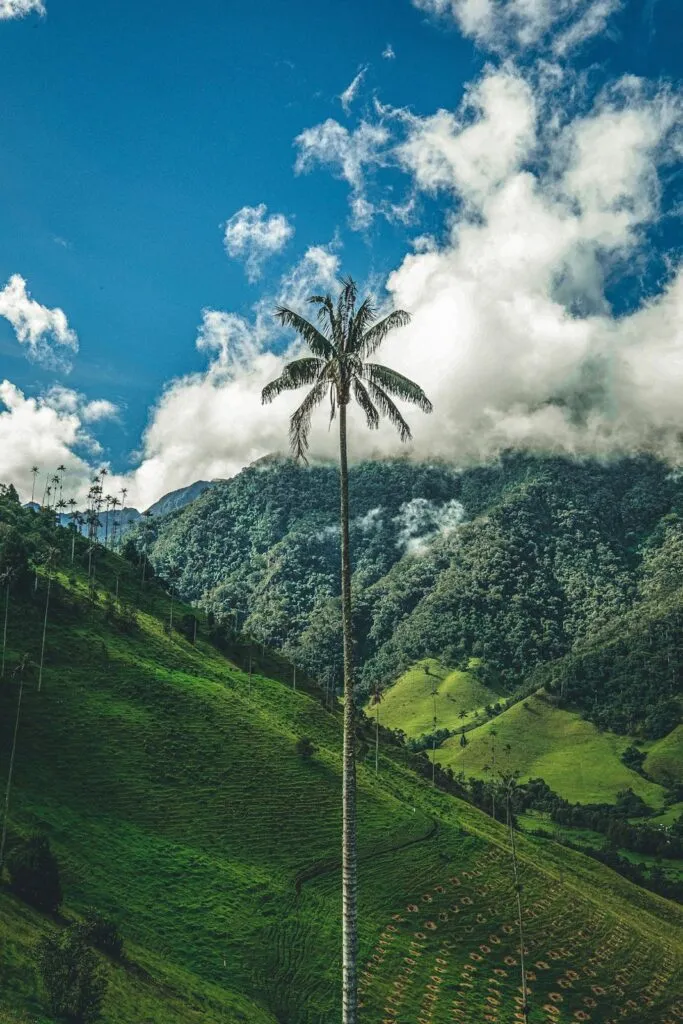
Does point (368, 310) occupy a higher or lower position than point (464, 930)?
higher

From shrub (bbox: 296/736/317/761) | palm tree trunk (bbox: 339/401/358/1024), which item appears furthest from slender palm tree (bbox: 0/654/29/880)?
shrub (bbox: 296/736/317/761)

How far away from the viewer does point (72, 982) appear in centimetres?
3344

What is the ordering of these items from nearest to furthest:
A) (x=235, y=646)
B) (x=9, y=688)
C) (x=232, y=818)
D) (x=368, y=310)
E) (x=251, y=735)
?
(x=368, y=310) → (x=232, y=818) → (x=9, y=688) → (x=251, y=735) → (x=235, y=646)

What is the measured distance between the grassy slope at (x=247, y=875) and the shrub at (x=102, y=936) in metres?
1.55

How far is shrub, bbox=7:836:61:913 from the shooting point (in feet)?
150

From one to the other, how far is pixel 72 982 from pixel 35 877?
14.7m

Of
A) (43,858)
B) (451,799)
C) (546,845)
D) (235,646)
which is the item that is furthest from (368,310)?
(235,646)

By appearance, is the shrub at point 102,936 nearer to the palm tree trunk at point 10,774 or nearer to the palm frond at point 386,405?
the palm tree trunk at point 10,774

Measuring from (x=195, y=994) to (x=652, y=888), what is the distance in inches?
4869

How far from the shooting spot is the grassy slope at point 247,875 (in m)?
53.2

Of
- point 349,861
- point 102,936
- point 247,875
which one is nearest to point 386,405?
point 349,861

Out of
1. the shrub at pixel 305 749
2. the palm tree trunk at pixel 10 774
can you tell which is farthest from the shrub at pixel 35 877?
the shrub at pixel 305 749

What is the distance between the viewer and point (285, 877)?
7062cm

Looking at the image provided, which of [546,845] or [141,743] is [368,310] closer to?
[141,743]
